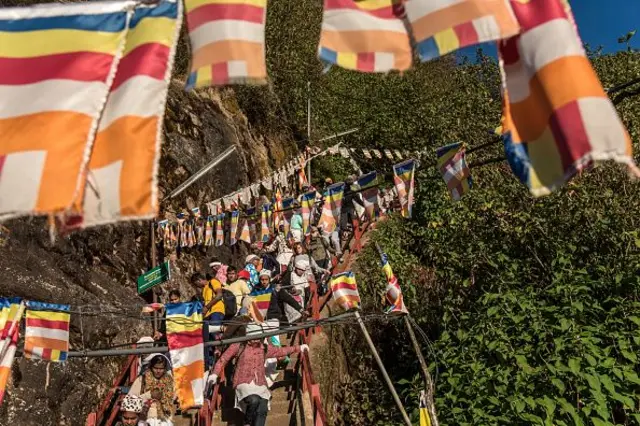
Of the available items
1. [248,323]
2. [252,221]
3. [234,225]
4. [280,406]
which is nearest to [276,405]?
[280,406]

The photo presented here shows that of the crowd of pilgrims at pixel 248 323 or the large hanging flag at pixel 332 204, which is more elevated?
the large hanging flag at pixel 332 204

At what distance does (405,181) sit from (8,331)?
20.6 feet

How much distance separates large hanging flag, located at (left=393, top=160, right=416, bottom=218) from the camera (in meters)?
9.66

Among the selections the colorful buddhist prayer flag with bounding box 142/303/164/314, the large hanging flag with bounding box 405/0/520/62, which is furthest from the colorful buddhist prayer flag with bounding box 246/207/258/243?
the large hanging flag with bounding box 405/0/520/62

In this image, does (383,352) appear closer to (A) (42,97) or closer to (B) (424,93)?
(A) (42,97)


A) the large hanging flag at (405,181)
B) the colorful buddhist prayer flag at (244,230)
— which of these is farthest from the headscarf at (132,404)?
the colorful buddhist prayer flag at (244,230)

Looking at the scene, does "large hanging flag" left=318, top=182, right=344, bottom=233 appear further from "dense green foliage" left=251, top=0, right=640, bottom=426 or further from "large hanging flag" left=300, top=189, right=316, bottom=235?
"dense green foliage" left=251, top=0, right=640, bottom=426

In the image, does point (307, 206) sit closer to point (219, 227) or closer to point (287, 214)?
point (287, 214)

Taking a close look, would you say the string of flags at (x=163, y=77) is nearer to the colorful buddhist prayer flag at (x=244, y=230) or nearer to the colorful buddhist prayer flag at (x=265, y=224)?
the colorful buddhist prayer flag at (x=265, y=224)

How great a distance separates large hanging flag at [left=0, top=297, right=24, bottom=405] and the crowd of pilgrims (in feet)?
4.42

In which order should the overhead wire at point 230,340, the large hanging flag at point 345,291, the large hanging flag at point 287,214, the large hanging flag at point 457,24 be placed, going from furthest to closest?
the large hanging flag at point 287,214, the large hanging flag at point 345,291, the overhead wire at point 230,340, the large hanging flag at point 457,24

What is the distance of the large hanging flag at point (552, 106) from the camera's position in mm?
2631

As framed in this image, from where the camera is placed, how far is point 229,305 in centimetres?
961

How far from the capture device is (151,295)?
13.4 m
